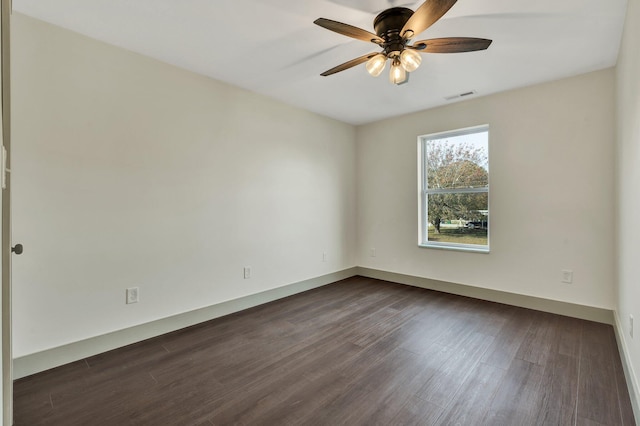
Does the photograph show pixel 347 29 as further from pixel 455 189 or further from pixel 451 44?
pixel 455 189

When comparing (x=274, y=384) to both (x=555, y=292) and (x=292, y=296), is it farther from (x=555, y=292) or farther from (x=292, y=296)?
(x=555, y=292)

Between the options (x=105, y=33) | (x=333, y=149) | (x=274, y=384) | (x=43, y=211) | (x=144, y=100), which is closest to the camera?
(x=274, y=384)

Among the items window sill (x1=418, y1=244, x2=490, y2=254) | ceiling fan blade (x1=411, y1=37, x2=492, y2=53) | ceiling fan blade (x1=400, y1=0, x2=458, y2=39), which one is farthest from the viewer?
window sill (x1=418, y1=244, x2=490, y2=254)

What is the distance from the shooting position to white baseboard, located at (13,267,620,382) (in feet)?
6.93

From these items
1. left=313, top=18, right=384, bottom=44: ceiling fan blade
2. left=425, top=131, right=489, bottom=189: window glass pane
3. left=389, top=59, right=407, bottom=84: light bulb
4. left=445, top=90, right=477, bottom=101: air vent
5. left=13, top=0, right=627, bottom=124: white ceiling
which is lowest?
left=425, top=131, right=489, bottom=189: window glass pane

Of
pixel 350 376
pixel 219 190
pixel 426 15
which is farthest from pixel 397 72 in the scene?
pixel 350 376

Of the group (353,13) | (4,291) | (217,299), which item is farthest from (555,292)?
(4,291)

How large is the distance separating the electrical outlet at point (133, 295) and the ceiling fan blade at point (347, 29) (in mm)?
2478

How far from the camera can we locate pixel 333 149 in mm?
4500

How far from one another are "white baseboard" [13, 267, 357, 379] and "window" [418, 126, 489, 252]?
2179mm

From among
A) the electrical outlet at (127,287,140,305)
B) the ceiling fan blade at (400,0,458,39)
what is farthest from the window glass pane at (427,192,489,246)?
the electrical outlet at (127,287,140,305)

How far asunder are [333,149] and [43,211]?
338 centimetres

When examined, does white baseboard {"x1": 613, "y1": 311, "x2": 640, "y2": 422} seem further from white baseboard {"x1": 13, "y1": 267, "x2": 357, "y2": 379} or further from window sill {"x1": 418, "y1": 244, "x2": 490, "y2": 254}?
white baseboard {"x1": 13, "y1": 267, "x2": 357, "y2": 379}

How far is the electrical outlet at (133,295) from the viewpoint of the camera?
2.49 m
